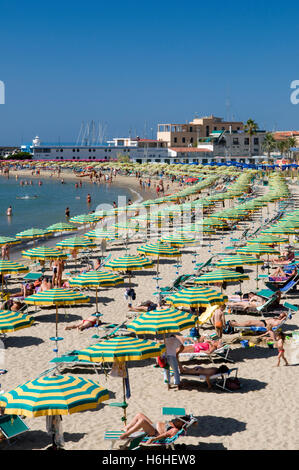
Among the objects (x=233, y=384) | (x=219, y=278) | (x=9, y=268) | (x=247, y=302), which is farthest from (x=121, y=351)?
(x=9, y=268)

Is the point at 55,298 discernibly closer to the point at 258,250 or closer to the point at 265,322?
the point at 265,322

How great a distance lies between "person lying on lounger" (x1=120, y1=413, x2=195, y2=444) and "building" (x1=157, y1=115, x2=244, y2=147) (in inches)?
4768

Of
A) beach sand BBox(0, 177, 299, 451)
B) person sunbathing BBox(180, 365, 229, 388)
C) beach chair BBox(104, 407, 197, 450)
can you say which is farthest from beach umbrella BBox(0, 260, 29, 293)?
beach chair BBox(104, 407, 197, 450)

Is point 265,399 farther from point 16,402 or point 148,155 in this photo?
point 148,155

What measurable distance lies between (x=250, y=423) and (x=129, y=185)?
73.9 metres

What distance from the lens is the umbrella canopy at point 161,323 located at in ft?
33.4

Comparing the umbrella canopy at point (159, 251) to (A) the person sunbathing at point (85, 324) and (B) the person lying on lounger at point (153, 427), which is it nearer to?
(A) the person sunbathing at point (85, 324)

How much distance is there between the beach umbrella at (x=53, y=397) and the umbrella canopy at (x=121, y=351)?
1.11 m

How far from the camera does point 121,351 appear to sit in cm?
912

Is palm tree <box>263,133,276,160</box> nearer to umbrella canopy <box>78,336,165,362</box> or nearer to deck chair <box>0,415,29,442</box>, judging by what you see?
umbrella canopy <box>78,336,165,362</box>

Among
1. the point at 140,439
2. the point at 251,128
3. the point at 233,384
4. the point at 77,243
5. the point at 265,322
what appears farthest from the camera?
the point at 251,128

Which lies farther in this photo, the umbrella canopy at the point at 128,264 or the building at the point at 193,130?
the building at the point at 193,130

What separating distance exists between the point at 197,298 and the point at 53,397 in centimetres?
506

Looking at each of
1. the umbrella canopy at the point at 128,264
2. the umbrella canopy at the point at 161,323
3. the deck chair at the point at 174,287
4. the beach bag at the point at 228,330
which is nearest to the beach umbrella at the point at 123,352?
the umbrella canopy at the point at 161,323
